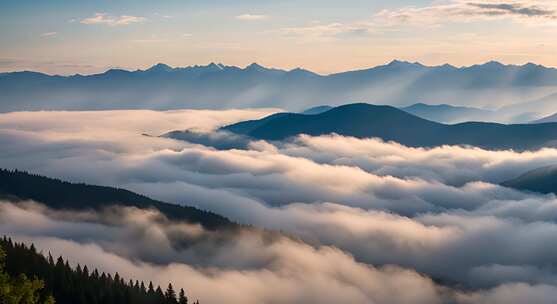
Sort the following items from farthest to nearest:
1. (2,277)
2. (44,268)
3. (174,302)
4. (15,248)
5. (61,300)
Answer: (15,248) → (44,268) → (61,300) → (174,302) → (2,277)

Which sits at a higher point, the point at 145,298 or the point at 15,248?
the point at 15,248

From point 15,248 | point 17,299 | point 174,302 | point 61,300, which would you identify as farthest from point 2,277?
point 15,248

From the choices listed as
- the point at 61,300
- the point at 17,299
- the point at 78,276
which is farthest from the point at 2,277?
the point at 78,276

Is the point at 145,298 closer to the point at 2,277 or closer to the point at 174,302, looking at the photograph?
the point at 174,302

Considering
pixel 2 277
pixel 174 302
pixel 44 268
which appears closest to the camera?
pixel 2 277

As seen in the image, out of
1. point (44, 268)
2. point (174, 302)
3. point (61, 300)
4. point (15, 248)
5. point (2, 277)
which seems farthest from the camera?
point (15, 248)

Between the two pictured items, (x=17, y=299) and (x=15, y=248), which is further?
(x=15, y=248)

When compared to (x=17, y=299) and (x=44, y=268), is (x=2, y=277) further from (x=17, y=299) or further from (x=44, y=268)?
(x=44, y=268)

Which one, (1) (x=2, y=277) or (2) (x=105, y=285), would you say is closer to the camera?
(1) (x=2, y=277)

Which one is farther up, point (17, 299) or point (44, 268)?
point (44, 268)
